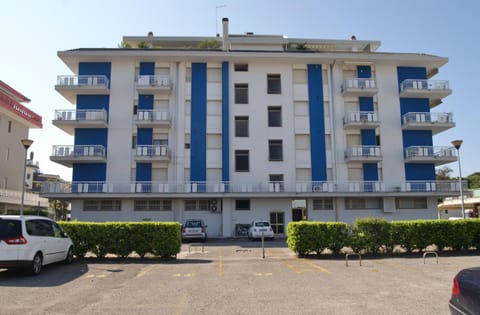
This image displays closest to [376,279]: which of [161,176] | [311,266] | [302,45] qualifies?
[311,266]

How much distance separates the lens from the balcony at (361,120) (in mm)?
31609

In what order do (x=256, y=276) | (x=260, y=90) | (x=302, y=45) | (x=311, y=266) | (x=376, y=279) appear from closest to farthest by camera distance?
(x=376, y=279)
(x=256, y=276)
(x=311, y=266)
(x=260, y=90)
(x=302, y=45)

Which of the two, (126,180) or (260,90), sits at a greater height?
(260,90)

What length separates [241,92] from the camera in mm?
33031

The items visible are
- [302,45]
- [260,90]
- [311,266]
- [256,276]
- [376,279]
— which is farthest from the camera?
[302,45]

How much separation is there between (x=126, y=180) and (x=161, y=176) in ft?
9.41

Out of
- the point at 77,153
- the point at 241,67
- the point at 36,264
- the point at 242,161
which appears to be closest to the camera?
the point at 36,264

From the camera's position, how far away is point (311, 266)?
1261cm

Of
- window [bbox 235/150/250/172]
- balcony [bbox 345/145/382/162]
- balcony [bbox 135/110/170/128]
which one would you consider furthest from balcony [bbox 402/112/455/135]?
balcony [bbox 135/110/170/128]

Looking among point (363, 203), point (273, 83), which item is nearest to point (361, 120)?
point (363, 203)

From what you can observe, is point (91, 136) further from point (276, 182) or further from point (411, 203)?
point (411, 203)

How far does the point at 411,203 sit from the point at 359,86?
11.0 metres

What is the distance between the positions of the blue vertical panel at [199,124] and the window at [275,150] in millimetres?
5602

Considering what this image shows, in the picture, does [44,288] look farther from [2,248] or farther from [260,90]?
[260,90]
